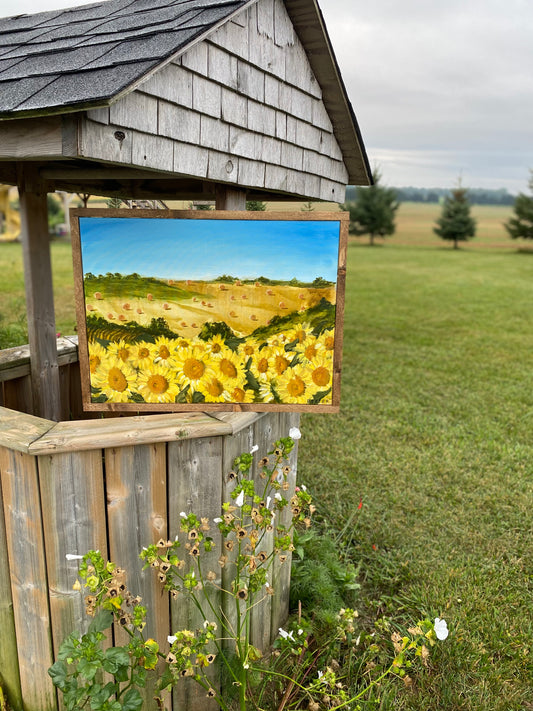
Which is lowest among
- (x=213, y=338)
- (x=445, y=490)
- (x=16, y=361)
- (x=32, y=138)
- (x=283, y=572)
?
(x=445, y=490)

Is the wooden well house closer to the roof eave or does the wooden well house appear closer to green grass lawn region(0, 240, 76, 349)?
the roof eave

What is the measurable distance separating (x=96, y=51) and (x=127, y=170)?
0.45 metres

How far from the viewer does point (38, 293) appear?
2840 mm

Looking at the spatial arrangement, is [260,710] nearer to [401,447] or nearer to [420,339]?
[401,447]

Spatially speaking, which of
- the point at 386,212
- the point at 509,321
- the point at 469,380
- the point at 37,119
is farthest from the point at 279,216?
the point at 386,212

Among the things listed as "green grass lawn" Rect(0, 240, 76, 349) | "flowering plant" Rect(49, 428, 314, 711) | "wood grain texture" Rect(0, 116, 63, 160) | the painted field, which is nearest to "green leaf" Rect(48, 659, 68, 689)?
Answer: "flowering plant" Rect(49, 428, 314, 711)

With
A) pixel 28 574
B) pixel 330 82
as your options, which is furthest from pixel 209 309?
pixel 330 82

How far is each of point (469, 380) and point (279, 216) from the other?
527 cm

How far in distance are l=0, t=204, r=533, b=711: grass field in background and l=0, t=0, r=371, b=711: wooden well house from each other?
79cm

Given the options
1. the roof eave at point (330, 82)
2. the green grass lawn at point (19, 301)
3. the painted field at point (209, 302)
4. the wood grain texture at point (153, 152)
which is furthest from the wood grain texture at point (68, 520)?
the green grass lawn at point (19, 301)

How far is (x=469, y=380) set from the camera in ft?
21.5

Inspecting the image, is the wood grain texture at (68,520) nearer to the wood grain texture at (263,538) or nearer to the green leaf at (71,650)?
the green leaf at (71,650)

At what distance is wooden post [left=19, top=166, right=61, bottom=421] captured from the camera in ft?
8.89

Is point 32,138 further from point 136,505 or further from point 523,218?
point 523,218
